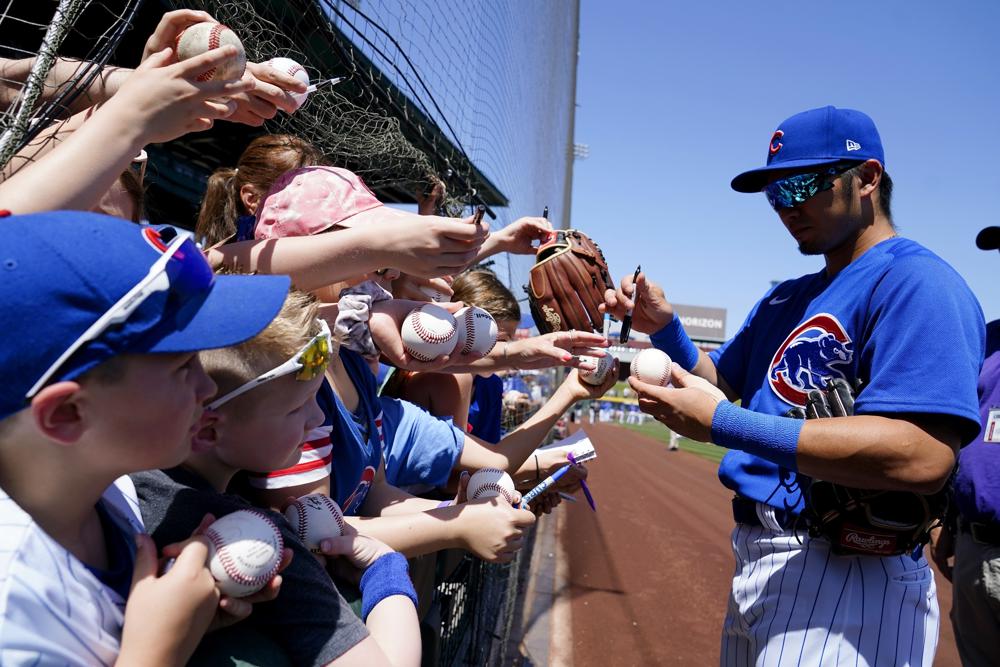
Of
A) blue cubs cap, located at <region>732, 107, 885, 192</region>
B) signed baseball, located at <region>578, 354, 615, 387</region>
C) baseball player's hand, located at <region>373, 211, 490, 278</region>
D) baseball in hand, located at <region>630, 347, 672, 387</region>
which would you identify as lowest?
signed baseball, located at <region>578, 354, 615, 387</region>

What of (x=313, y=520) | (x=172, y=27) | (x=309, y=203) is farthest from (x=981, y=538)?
(x=172, y=27)

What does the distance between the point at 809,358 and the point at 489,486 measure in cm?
98

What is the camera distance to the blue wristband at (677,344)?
8.43 ft

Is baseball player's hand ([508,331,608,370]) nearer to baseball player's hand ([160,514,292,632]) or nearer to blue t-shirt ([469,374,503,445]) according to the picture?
blue t-shirt ([469,374,503,445])

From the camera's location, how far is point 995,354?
289 cm

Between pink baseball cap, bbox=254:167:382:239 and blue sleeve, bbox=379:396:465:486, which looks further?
blue sleeve, bbox=379:396:465:486

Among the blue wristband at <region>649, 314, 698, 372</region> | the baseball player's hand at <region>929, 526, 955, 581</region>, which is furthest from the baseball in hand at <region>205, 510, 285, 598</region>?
the baseball player's hand at <region>929, 526, 955, 581</region>

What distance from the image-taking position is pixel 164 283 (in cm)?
81

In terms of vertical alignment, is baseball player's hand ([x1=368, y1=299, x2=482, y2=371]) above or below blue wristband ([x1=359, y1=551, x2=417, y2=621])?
above

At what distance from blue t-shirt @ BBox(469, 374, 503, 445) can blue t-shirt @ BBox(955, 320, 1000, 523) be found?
6.50 ft

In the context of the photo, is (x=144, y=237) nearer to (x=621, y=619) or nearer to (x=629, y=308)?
(x=629, y=308)

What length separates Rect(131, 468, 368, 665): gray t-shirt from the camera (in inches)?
38.7

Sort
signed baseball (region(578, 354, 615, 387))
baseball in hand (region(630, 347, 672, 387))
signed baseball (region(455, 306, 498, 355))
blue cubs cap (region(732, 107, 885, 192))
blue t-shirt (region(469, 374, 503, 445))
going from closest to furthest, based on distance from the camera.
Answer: signed baseball (region(455, 306, 498, 355))
blue cubs cap (region(732, 107, 885, 192))
baseball in hand (region(630, 347, 672, 387))
signed baseball (region(578, 354, 615, 387))
blue t-shirt (region(469, 374, 503, 445))

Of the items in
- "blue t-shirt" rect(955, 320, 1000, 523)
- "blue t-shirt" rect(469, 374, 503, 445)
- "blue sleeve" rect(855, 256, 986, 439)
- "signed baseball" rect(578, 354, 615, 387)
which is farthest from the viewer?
"blue t-shirt" rect(469, 374, 503, 445)
